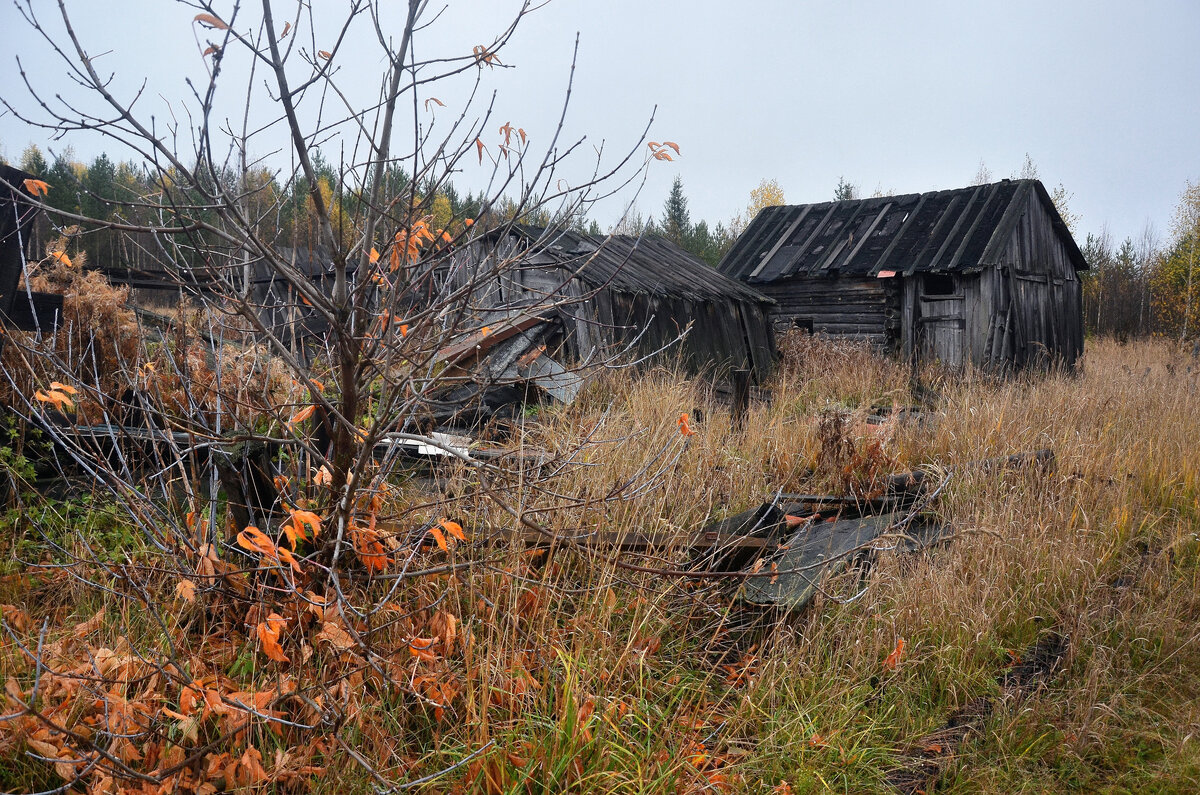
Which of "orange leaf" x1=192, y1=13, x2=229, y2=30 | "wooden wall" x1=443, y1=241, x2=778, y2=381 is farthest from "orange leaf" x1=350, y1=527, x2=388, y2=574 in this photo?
"wooden wall" x1=443, y1=241, x2=778, y2=381

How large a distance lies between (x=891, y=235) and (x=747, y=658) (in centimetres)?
1600

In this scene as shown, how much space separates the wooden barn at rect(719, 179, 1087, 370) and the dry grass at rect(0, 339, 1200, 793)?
11.2 m

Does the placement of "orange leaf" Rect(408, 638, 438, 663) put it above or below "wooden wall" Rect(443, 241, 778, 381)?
below

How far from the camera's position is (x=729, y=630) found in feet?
12.5

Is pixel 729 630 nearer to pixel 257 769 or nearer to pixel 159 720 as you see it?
pixel 257 769

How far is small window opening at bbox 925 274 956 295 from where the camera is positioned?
1678cm

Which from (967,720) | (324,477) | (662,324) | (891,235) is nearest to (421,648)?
(324,477)

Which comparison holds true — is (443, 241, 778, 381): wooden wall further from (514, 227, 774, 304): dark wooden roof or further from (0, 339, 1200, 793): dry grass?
(0, 339, 1200, 793): dry grass

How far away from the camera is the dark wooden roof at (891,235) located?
52.6ft

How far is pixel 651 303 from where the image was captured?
37.4 ft

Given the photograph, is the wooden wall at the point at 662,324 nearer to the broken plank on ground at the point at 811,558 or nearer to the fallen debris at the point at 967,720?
the broken plank on ground at the point at 811,558

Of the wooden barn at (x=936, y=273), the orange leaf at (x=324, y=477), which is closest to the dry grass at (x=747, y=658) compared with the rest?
the orange leaf at (x=324, y=477)

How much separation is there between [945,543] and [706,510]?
1.59 meters

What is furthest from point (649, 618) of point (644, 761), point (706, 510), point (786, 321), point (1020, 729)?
point (786, 321)
